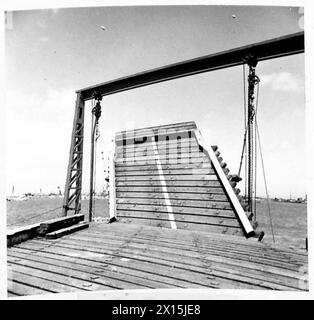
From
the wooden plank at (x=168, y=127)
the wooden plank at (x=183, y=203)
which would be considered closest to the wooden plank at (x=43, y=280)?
the wooden plank at (x=183, y=203)

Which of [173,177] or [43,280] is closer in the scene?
[43,280]

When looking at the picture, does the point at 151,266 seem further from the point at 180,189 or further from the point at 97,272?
the point at 180,189

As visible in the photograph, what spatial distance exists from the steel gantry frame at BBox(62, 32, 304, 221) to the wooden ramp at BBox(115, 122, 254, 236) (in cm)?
158

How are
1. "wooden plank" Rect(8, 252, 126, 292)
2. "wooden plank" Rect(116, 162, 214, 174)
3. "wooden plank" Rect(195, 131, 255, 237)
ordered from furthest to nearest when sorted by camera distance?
"wooden plank" Rect(116, 162, 214, 174)
"wooden plank" Rect(195, 131, 255, 237)
"wooden plank" Rect(8, 252, 126, 292)

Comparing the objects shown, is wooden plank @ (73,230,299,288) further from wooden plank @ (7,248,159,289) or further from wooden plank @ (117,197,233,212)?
wooden plank @ (117,197,233,212)

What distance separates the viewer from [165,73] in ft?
25.2

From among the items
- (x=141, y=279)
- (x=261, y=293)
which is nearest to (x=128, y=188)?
(x=141, y=279)

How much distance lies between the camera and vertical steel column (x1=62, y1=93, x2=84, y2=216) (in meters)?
7.96

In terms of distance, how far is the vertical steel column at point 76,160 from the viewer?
7961 mm

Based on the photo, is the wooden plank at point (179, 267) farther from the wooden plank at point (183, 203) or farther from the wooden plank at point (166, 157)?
the wooden plank at point (166, 157)

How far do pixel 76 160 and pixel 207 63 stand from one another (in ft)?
17.9

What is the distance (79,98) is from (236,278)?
7.71 meters

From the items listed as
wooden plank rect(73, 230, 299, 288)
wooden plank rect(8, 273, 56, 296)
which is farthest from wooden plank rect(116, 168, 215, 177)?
wooden plank rect(8, 273, 56, 296)

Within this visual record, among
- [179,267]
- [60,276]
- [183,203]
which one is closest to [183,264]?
[179,267]
